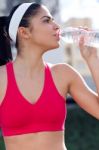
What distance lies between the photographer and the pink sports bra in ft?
8.30

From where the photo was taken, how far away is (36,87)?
2633 millimetres

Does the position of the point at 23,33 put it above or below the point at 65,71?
above

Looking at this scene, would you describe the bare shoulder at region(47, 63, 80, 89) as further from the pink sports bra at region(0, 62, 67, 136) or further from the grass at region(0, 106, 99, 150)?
the grass at region(0, 106, 99, 150)

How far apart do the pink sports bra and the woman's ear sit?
0.27m

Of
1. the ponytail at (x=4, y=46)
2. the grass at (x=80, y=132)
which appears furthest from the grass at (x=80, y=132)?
the ponytail at (x=4, y=46)

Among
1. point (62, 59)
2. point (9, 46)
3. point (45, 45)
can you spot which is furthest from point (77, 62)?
point (45, 45)

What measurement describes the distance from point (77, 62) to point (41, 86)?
2.62 meters

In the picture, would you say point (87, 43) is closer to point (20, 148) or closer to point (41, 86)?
point (41, 86)

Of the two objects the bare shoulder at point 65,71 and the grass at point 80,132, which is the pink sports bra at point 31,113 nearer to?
the bare shoulder at point 65,71

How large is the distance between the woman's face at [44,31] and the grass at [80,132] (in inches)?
110

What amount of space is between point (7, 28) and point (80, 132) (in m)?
2.89

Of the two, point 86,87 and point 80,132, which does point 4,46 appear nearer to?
point 86,87

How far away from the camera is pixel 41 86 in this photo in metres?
2.63

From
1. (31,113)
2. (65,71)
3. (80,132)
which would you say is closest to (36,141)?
(31,113)
